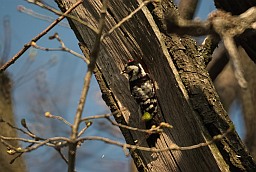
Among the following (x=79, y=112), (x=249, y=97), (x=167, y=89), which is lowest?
(x=79, y=112)

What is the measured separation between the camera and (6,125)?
9.62 feet

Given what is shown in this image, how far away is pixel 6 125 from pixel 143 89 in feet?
4.61

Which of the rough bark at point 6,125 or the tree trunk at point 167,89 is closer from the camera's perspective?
the tree trunk at point 167,89

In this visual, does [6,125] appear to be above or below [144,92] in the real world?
above

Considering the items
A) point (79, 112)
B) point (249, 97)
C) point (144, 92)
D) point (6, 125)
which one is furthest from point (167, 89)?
point (249, 97)

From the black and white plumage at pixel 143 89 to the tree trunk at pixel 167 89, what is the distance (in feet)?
0.08

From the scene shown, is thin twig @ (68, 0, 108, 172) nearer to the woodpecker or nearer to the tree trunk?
the tree trunk

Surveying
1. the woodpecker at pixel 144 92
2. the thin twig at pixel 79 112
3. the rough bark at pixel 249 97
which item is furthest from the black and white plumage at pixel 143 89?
the rough bark at pixel 249 97

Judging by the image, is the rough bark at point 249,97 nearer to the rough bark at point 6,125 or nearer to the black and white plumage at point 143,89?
the rough bark at point 6,125

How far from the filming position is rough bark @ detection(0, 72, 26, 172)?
2.79 meters

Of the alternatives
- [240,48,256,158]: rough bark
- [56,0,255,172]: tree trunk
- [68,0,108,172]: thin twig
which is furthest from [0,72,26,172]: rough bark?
[68,0,108,172]: thin twig

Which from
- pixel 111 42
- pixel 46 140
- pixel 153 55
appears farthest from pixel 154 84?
pixel 46 140

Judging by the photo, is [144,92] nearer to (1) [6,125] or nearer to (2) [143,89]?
(2) [143,89]

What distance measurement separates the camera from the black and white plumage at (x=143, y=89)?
1.72 meters
